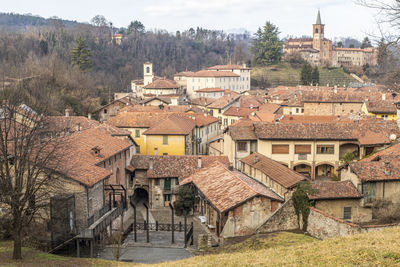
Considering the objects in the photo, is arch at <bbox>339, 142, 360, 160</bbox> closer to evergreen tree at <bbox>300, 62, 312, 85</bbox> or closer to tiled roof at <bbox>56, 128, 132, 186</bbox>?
tiled roof at <bbox>56, 128, 132, 186</bbox>

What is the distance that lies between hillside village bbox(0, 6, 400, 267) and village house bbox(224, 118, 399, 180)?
A: 0.09m

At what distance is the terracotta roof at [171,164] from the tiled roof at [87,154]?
8.32 feet

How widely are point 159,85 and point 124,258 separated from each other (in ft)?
226

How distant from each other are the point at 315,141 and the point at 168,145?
1523cm

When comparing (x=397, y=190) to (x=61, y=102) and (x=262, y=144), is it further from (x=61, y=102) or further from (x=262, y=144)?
(x=61, y=102)

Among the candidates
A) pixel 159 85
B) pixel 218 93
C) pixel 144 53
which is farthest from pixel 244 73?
pixel 144 53

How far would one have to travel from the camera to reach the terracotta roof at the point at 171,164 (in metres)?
35.6

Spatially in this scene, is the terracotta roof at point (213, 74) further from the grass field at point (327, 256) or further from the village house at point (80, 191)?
the grass field at point (327, 256)

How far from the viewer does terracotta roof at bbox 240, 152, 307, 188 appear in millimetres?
27234

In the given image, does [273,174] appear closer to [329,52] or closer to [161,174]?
[161,174]

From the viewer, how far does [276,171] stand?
3005cm

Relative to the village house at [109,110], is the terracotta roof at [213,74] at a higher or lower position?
higher

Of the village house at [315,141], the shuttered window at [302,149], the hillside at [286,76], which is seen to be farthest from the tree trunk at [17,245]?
the hillside at [286,76]

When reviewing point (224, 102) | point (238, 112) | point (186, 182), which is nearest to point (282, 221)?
point (186, 182)
